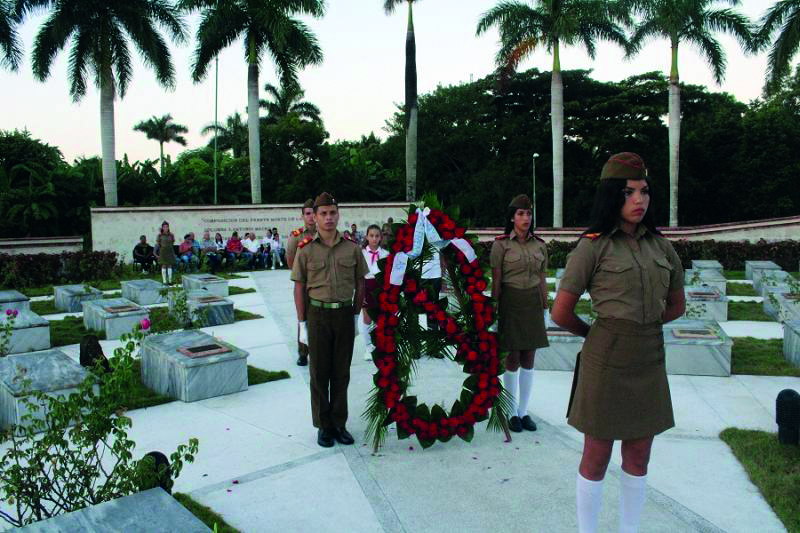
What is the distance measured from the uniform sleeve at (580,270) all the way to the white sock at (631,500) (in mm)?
987

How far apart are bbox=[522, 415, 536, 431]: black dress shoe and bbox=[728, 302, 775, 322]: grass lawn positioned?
6.87 metres

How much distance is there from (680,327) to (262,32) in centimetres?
2270

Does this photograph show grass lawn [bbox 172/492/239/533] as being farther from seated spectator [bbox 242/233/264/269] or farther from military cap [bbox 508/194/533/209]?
seated spectator [bbox 242/233/264/269]

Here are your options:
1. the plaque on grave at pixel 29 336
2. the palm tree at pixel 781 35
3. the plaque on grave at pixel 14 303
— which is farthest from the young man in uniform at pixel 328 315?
the palm tree at pixel 781 35

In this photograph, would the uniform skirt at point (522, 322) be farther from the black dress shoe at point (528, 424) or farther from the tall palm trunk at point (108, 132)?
the tall palm trunk at point (108, 132)

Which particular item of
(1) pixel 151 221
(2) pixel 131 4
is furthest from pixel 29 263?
(2) pixel 131 4

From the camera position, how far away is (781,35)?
2209cm

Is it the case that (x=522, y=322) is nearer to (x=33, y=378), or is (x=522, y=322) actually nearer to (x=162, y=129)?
(x=33, y=378)

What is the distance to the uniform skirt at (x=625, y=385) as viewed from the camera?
2.96 metres

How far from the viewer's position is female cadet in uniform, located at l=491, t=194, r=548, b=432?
4957mm

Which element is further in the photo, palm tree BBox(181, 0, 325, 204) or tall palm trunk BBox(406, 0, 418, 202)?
tall palm trunk BBox(406, 0, 418, 202)

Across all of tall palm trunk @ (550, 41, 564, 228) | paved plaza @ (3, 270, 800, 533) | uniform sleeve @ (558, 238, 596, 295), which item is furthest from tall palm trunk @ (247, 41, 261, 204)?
uniform sleeve @ (558, 238, 596, 295)

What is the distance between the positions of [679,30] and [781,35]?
13.5ft

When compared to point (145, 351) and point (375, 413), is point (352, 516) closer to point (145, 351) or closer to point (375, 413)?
point (375, 413)
